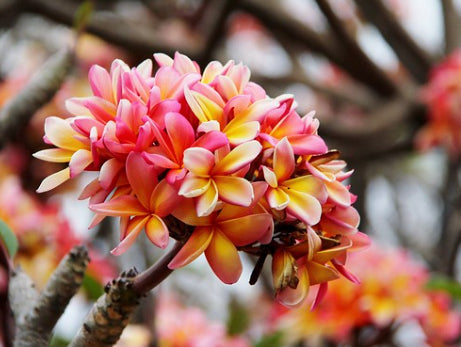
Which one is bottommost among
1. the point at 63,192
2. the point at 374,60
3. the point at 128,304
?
the point at 63,192

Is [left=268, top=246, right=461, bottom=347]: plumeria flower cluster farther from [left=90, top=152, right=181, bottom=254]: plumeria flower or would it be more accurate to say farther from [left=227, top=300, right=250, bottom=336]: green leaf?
[left=90, top=152, right=181, bottom=254]: plumeria flower

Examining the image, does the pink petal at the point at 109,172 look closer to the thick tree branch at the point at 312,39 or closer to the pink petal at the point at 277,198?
the pink petal at the point at 277,198

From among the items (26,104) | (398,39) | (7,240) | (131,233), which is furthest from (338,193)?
(398,39)

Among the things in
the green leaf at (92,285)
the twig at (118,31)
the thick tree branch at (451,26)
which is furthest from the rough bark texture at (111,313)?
the thick tree branch at (451,26)

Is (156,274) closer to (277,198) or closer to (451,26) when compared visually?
(277,198)

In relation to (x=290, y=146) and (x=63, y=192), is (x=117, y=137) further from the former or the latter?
(x=63, y=192)

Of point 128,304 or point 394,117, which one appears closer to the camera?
point 128,304

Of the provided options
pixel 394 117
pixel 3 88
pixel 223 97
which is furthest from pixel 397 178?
pixel 223 97
